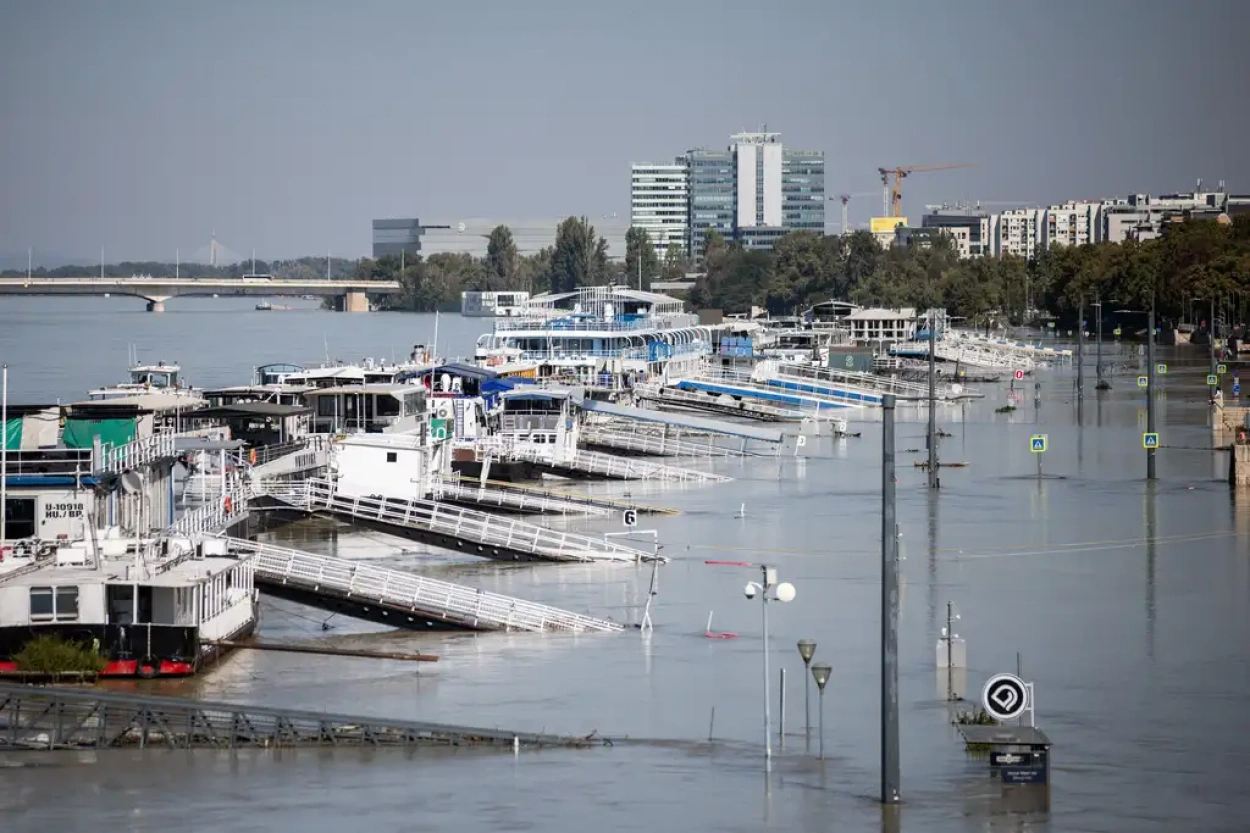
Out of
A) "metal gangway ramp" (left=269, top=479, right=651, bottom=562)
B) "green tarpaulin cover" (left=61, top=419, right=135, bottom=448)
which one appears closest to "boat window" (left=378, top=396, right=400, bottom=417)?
"metal gangway ramp" (left=269, top=479, right=651, bottom=562)

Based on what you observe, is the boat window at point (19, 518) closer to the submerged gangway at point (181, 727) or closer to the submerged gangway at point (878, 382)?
the submerged gangway at point (181, 727)

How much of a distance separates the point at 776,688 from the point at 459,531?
1287 centimetres

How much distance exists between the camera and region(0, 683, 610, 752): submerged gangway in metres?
24.7

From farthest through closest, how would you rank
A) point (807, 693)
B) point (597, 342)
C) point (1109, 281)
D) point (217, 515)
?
point (1109, 281) < point (597, 342) < point (217, 515) < point (807, 693)

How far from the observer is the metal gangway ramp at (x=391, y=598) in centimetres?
3359

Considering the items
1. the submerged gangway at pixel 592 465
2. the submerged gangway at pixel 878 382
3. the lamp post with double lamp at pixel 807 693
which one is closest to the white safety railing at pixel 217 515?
the lamp post with double lamp at pixel 807 693

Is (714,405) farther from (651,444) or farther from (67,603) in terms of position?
(67,603)

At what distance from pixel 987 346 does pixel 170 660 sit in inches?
4487

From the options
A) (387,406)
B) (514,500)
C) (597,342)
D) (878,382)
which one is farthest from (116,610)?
(878,382)

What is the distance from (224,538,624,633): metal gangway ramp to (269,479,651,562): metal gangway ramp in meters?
6.01

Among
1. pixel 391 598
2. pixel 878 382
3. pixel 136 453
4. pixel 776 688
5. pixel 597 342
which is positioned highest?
pixel 597 342

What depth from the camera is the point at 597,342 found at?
97.9 meters

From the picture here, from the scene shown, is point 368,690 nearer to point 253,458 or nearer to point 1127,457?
point 253,458

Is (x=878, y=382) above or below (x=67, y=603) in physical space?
above
